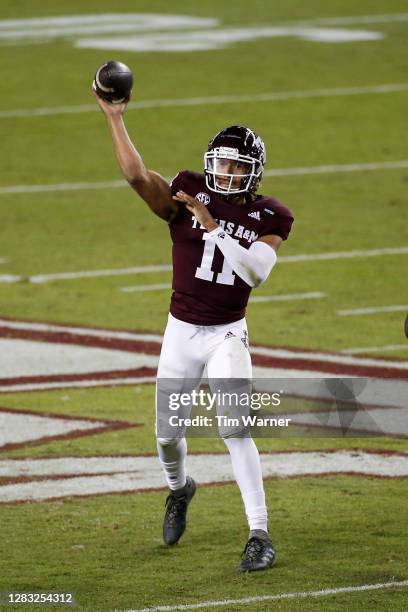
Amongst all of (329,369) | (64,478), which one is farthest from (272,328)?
(64,478)

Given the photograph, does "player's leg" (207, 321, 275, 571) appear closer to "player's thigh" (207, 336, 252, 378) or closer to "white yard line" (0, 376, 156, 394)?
"player's thigh" (207, 336, 252, 378)

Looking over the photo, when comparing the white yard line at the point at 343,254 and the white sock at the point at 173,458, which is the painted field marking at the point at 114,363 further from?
the white yard line at the point at 343,254

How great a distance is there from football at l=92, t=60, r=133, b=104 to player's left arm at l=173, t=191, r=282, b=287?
62 centimetres

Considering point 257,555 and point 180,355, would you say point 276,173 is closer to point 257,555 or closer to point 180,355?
point 180,355

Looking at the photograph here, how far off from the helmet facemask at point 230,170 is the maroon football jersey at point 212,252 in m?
0.09

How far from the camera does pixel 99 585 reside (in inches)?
300

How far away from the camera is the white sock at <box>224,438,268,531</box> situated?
794cm

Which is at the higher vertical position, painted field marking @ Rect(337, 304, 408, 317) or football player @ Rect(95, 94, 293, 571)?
football player @ Rect(95, 94, 293, 571)

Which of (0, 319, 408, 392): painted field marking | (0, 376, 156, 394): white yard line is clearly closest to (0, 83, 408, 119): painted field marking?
(0, 319, 408, 392): painted field marking

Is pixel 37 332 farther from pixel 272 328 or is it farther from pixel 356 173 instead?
pixel 356 173

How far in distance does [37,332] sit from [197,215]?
21.4 ft

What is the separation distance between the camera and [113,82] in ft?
26.9

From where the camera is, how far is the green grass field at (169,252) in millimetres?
7996

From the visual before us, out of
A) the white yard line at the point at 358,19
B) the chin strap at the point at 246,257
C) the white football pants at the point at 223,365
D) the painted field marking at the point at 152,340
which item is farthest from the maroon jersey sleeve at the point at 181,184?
the white yard line at the point at 358,19
